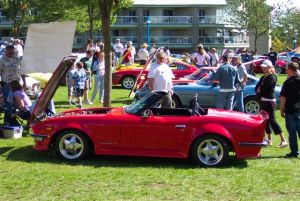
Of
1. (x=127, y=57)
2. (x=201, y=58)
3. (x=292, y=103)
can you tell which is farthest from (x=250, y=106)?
(x=127, y=57)

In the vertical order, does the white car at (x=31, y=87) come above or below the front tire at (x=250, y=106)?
above

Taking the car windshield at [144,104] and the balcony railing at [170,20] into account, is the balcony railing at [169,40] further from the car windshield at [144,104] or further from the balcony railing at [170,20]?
the car windshield at [144,104]

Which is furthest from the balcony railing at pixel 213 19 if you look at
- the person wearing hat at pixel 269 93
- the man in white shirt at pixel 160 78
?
the person wearing hat at pixel 269 93

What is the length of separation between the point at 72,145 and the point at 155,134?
1.41m

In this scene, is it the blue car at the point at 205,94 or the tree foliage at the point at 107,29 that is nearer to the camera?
the tree foliage at the point at 107,29

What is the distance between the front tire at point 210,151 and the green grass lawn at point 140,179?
143 mm

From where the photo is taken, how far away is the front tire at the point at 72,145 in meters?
8.66

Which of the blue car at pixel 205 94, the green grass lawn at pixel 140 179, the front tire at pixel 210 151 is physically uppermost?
the blue car at pixel 205 94

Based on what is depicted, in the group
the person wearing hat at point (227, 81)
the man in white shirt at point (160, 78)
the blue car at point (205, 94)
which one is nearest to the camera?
the man in white shirt at point (160, 78)

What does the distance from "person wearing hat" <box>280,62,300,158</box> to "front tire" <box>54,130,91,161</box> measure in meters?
3.49

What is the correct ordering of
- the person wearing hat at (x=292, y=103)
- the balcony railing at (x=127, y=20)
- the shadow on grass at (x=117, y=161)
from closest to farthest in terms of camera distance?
the shadow on grass at (x=117, y=161) < the person wearing hat at (x=292, y=103) < the balcony railing at (x=127, y=20)

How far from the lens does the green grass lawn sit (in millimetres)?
6863

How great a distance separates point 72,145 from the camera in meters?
8.71

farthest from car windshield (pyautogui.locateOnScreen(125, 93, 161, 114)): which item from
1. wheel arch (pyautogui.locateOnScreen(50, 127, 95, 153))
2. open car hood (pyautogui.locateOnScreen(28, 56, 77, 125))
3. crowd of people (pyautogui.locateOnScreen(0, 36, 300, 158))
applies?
crowd of people (pyautogui.locateOnScreen(0, 36, 300, 158))
